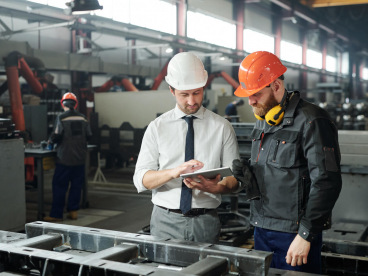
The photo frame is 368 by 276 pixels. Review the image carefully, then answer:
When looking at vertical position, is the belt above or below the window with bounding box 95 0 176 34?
below

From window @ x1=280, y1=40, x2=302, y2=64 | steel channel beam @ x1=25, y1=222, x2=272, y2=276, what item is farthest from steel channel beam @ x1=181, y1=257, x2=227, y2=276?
window @ x1=280, y1=40, x2=302, y2=64

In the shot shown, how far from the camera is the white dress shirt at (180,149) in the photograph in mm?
2275

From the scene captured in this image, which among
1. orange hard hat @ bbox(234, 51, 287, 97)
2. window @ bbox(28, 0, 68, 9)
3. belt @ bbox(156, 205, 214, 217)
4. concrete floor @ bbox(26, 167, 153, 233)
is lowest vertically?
concrete floor @ bbox(26, 167, 153, 233)

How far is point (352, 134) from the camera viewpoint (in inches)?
159

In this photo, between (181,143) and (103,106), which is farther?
(103,106)

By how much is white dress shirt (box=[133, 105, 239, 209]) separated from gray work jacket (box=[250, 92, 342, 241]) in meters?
0.17

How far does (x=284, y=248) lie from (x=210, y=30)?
14.0m

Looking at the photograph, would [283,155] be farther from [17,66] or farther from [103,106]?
[103,106]

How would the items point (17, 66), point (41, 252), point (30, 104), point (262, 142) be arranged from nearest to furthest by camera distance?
point (41, 252), point (262, 142), point (17, 66), point (30, 104)

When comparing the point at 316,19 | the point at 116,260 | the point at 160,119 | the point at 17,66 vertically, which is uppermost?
the point at 316,19

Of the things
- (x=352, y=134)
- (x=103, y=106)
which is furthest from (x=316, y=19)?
(x=352, y=134)

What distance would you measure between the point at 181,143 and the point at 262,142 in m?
0.40

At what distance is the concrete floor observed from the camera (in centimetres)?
614

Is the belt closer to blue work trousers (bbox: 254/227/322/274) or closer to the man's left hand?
blue work trousers (bbox: 254/227/322/274)
